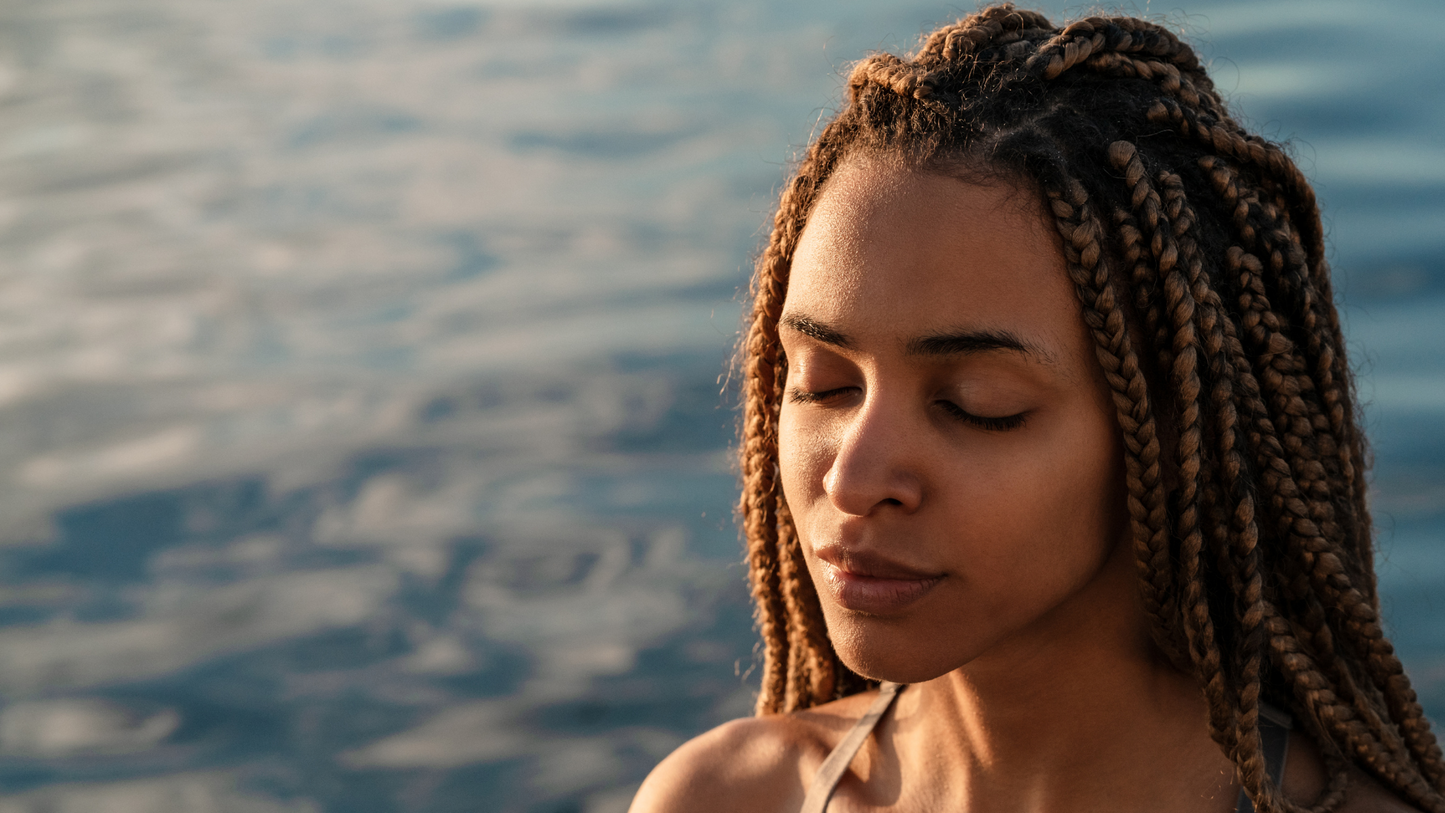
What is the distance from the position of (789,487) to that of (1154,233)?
638 mm

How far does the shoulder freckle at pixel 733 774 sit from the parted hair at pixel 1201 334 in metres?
0.76

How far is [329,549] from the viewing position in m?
5.12

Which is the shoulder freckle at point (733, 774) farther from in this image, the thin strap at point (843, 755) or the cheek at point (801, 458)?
the cheek at point (801, 458)

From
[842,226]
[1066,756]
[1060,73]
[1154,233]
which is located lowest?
[1066,756]

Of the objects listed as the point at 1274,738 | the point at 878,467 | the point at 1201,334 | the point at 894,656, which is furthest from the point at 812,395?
the point at 1274,738

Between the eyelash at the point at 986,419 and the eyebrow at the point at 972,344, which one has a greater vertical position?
the eyebrow at the point at 972,344

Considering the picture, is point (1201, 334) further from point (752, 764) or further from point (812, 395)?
point (752, 764)

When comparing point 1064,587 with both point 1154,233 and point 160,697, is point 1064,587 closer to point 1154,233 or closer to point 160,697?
point 1154,233

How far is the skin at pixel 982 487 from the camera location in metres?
1.99

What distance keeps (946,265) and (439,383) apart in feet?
13.3

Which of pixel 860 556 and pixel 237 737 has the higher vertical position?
pixel 237 737

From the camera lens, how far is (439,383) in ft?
19.0

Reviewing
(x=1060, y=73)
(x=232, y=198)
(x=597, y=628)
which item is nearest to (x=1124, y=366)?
(x=1060, y=73)

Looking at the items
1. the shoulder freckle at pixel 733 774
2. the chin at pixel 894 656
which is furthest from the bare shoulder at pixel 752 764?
the chin at pixel 894 656
